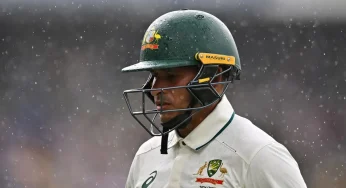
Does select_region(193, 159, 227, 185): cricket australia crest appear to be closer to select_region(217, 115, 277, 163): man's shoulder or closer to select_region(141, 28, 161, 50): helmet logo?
select_region(217, 115, 277, 163): man's shoulder

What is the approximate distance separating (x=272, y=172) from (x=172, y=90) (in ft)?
1.24

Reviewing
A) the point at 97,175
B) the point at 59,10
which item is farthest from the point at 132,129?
the point at 59,10

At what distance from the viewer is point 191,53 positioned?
6.63 ft

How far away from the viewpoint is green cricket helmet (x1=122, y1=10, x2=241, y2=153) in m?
1.98

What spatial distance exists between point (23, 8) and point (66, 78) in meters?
0.74

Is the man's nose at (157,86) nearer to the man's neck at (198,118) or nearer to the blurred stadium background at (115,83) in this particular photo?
the man's neck at (198,118)

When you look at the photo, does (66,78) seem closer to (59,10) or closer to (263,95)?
(59,10)

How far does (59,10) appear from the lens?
6051 millimetres

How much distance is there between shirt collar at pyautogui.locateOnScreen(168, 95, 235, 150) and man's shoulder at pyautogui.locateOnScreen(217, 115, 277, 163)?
19mm

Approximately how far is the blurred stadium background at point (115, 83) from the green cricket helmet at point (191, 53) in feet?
10.6

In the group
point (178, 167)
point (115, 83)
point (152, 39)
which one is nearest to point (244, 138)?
point (178, 167)

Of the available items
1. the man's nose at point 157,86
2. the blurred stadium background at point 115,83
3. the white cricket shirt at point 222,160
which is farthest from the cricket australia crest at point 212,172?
the blurred stadium background at point 115,83

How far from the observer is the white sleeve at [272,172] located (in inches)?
70.6

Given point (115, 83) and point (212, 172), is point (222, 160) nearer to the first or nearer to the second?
point (212, 172)
